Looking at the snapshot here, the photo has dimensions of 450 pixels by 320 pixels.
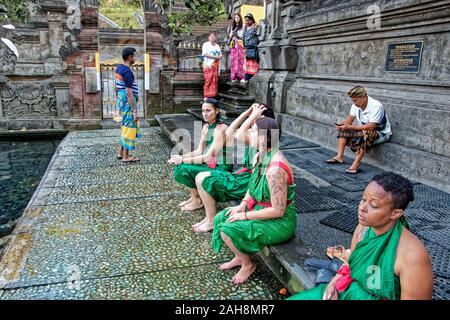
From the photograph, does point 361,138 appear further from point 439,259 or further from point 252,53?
point 252,53

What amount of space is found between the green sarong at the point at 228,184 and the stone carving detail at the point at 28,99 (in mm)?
7393

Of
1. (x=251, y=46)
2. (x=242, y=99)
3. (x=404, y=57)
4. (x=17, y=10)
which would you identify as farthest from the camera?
(x=17, y=10)

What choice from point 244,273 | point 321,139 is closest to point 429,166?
point 321,139

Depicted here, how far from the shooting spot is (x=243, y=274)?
113 inches

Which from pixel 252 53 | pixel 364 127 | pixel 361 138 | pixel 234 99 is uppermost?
pixel 252 53

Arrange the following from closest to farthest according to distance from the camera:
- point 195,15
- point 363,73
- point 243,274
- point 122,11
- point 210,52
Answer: point 243,274, point 363,73, point 210,52, point 195,15, point 122,11

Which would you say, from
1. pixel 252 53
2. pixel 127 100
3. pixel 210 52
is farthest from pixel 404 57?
pixel 210 52

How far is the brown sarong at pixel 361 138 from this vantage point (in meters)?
4.75

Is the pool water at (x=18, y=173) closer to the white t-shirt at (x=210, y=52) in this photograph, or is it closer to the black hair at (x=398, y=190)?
the black hair at (x=398, y=190)

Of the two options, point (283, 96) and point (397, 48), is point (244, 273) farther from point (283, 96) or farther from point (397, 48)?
point (283, 96)

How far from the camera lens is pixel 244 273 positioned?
2.87m

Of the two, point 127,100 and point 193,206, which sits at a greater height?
point 127,100

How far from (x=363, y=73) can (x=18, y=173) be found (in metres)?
5.85
